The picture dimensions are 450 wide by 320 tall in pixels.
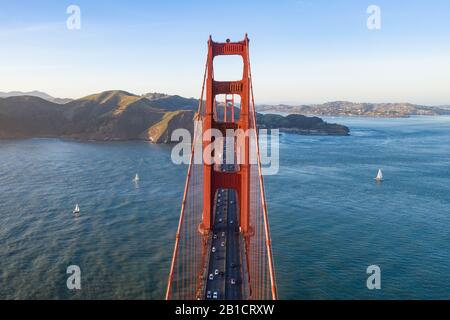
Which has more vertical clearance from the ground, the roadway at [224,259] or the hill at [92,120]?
the hill at [92,120]

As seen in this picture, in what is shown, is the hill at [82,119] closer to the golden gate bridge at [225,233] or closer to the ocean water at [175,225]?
the ocean water at [175,225]

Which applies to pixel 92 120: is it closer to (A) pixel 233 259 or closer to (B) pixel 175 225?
(B) pixel 175 225

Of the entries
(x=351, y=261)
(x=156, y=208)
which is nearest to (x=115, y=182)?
Answer: (x=156, y=208)

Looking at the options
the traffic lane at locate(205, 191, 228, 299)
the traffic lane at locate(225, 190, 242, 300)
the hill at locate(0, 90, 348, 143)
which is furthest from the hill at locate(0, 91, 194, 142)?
the traffic lane at locate(225, 190, 242, 300)

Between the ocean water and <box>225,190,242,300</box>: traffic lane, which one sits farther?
the ocean water

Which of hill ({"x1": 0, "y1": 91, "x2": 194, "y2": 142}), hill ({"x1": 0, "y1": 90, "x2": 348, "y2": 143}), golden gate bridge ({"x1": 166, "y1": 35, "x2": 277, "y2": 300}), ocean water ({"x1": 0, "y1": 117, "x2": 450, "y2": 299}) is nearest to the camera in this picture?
golden gate bridge ({"x1": 166, "y1": 35, "x2": 277, "y2": 300})

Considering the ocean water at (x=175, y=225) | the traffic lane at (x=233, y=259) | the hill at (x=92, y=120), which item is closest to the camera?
the traffic lane at (x=233, y=259)

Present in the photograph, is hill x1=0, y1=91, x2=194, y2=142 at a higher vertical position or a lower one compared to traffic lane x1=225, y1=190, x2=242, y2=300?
higher

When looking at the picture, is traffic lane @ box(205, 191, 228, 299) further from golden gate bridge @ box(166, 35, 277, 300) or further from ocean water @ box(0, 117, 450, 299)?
ocean water @ box(0, 117, 450, 299)

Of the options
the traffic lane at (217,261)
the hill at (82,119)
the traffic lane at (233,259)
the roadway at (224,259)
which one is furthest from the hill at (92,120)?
the traffic lane at (233,259)
